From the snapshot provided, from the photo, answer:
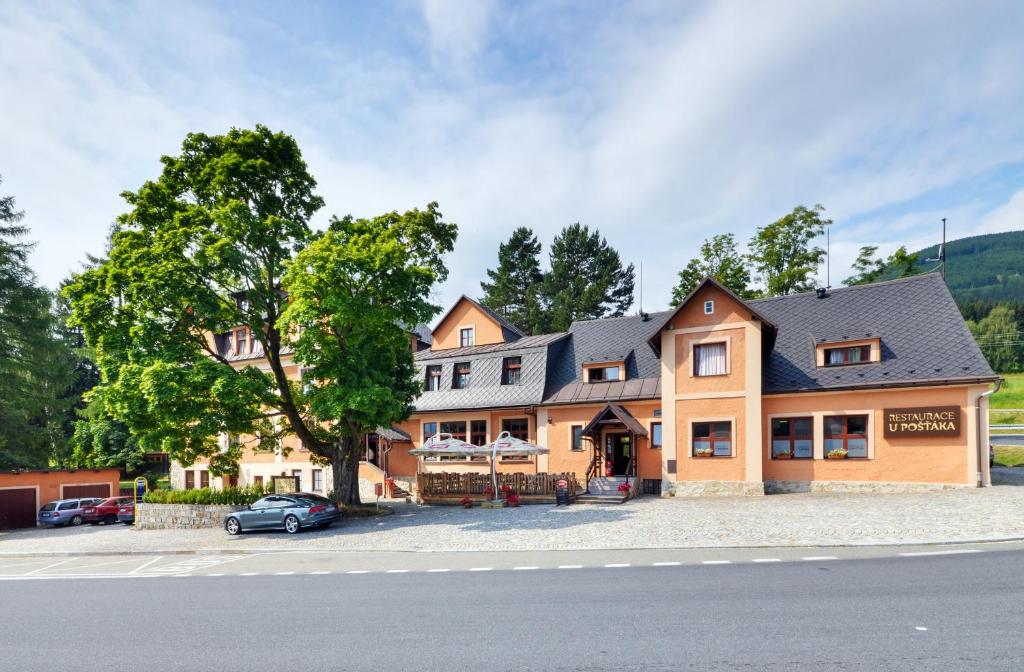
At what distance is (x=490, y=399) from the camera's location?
3256 centimetres

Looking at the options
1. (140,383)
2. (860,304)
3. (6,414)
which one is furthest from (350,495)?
(6,414)

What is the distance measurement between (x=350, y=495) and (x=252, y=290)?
9278 millimetres

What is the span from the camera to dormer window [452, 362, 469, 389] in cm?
3453

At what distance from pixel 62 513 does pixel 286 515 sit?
19.0 meters

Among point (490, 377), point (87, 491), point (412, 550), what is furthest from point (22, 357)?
point (412, 550)

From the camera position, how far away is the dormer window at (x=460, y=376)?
113 ft

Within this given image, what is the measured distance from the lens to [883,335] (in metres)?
24.9

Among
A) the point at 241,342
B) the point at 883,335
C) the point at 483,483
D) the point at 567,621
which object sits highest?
the point at 241,342

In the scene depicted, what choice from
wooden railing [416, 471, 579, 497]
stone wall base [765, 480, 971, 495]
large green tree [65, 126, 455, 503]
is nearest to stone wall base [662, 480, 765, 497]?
stone wall base [765, 480, 971, 495]

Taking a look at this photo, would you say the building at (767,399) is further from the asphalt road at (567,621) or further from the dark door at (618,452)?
the asphalt road at (567,621)

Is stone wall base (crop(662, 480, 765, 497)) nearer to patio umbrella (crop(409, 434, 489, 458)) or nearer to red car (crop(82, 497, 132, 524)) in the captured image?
patio umbrella (crop(409, 434, 489, 458))

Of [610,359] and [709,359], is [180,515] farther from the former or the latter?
[709,359]

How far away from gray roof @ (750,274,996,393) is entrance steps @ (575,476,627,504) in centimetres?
739

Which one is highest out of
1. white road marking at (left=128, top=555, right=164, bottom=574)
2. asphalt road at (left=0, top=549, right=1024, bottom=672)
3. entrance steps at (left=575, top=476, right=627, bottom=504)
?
asphalt road at (left=0, top=549, right=1024, bottom=672)
